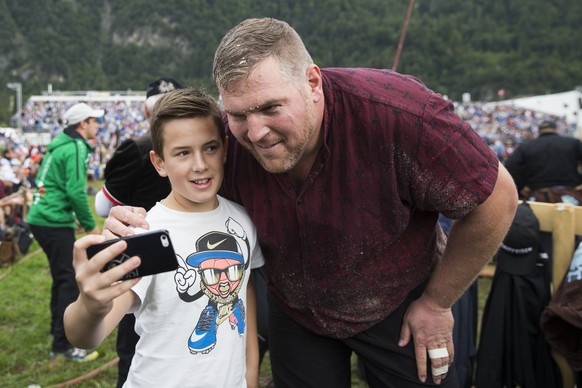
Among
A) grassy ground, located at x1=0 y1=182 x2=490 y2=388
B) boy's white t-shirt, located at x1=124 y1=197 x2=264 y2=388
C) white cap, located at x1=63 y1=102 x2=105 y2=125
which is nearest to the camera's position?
boy's white t-shirt, located at x1=124 y1=197 x2=264 y2=388

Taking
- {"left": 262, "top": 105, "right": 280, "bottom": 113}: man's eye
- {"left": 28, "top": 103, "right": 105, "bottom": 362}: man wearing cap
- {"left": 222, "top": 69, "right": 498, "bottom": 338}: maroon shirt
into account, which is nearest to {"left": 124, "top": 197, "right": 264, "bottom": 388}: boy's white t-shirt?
{"left": 222, "top": 69, "right": 498, "bottom": 338}: maroon shirt

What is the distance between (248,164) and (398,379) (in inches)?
42.3

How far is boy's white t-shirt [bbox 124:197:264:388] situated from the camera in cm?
189

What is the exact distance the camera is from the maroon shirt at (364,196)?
193cm

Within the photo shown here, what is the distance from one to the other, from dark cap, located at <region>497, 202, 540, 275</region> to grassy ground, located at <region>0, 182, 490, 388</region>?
140 centimetres

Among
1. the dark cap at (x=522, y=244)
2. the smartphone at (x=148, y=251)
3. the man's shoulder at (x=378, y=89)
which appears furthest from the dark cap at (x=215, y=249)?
the dark cap at (x=522, y=244)

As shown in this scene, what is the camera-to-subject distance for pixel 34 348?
4.94 meters

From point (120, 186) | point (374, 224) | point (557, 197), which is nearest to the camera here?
point (374, 224)

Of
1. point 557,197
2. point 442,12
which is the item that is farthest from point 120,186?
point 442,12

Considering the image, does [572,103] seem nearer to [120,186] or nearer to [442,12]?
[120,186]

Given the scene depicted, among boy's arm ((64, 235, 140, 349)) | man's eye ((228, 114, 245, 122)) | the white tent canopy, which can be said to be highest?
man's eye ((228, 114, 245, 122))

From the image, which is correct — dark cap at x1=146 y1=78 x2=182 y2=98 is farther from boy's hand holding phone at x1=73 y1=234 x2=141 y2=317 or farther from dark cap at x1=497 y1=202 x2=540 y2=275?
dark cap at x1=497 y1=202 x2=540 y2=275

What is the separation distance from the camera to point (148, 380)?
1909mm

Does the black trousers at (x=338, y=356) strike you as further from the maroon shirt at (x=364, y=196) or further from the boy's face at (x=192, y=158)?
the boy's face at (x=192, y=158)
